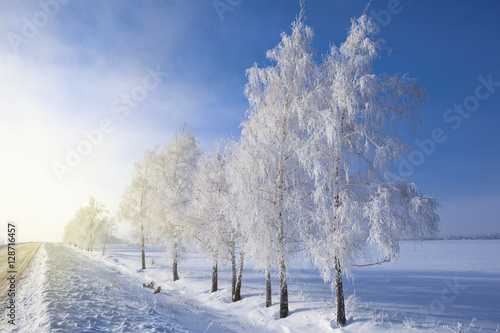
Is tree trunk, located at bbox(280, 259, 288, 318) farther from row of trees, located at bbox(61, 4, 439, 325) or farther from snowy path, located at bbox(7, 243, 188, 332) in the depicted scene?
snowy path, located at bbox(7, 243, 188, 332)

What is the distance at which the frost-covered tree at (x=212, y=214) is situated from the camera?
490 inches

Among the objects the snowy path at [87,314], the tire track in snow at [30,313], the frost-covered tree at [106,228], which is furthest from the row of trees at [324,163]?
the frost-covered tree at [106,228]

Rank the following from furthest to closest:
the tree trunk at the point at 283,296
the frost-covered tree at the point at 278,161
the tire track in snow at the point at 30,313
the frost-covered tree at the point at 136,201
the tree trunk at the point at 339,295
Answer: the frost-covered tree at the point at 136,201
the tree trunk at the point at 283,296
the frost-covered tree at the point at 278,161
the tree trunk at the point at 339,295
the tire track in snow at the point at 30,313

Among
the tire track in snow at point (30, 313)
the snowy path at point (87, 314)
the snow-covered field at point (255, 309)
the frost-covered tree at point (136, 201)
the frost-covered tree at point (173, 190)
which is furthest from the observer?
the frost-covered tree at point (136, 201)

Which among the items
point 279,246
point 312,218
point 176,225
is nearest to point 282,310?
point 279,246

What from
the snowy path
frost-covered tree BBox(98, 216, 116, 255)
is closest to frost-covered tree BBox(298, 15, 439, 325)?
the snowy path

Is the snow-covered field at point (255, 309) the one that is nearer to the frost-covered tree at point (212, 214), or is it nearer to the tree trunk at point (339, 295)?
the tree trunk at point (339, 295)

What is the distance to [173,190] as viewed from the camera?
17969 mm

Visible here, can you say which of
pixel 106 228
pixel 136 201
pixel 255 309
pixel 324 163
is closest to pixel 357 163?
pixel 324 163

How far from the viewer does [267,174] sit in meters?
9.44

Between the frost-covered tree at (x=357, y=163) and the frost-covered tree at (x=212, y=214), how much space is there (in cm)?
559

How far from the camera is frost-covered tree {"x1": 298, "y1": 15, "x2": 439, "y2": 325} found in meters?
6.89

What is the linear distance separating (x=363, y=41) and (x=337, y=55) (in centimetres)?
92

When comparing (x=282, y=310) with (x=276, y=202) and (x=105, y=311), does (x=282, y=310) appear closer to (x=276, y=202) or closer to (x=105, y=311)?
(x=276, y=202)
